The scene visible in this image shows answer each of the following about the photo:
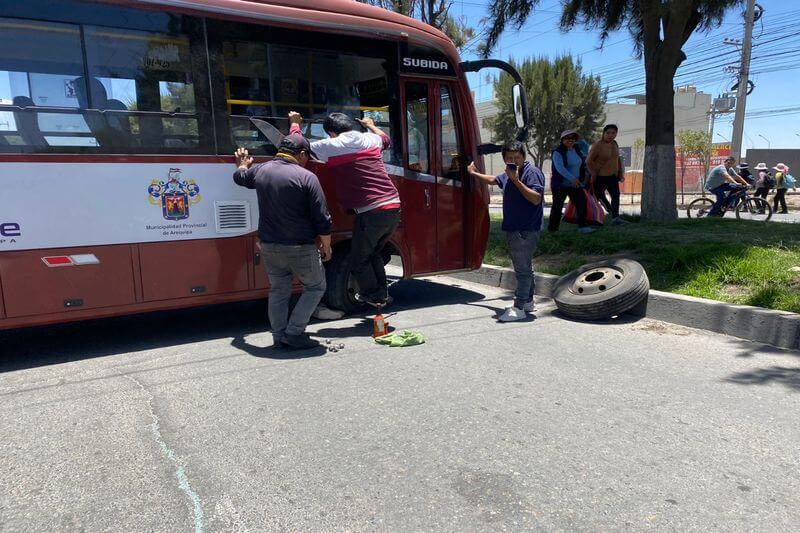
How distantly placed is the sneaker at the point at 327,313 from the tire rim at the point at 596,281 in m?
2.60

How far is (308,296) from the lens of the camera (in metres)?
5.05

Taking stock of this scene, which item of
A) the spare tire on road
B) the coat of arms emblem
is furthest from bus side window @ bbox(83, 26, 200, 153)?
the spare tire on road

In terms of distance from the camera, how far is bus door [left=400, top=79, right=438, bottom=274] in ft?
20.9

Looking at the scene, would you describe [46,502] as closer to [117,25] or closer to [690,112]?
[117,25]

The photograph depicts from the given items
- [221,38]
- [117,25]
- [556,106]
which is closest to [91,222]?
[117,25]

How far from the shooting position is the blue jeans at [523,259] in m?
6.16

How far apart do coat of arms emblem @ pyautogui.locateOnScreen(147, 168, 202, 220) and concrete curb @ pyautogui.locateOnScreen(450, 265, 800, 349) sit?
4.71 metres

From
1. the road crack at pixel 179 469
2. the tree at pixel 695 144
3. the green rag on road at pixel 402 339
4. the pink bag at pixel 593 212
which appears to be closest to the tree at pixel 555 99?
the tree at pixel 695 144

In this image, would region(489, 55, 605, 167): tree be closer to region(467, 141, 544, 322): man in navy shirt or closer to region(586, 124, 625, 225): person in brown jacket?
region(586, 124, 625, 225): person in brown jacket

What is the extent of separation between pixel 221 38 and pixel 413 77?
6.89ft

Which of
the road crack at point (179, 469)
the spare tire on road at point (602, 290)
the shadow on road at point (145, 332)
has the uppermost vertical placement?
the spare tire on road at point (602, 290)

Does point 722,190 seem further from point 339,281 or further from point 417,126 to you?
point 339,281

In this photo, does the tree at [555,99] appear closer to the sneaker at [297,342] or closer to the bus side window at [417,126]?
the bus side window at [417,126]

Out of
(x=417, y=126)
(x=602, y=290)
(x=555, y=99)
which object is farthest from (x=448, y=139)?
(x=555, y=99)
